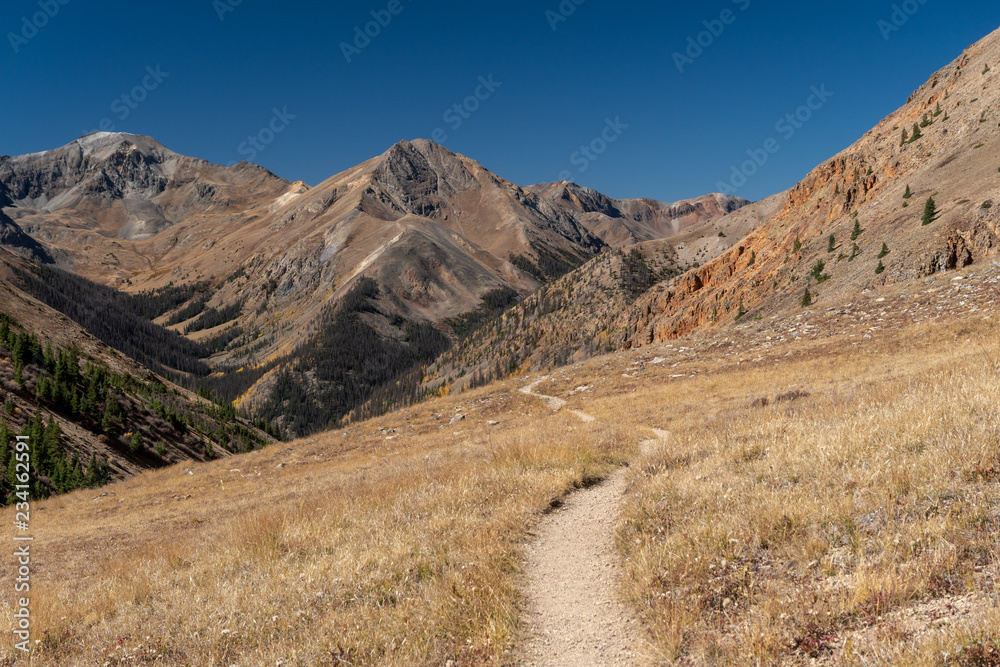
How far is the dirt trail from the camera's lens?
5488 millimetres

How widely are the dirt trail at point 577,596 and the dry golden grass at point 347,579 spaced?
1.09ft

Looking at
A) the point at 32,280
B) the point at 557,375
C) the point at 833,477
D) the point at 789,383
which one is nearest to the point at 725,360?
the point at 789,383

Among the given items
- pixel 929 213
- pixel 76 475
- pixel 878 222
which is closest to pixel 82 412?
pixel 76 475

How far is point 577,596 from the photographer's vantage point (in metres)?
6.70

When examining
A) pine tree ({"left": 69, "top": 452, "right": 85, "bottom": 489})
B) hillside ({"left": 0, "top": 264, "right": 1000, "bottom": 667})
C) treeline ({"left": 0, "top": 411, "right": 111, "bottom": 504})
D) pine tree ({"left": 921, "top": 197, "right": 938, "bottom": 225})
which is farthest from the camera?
pine tree ({"left": 921, "top": 197, "right": 938, "bottom": 225})

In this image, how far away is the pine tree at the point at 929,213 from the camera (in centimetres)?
3791

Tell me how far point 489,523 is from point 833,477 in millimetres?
5514

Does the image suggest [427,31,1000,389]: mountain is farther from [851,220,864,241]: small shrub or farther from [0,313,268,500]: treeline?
[0,313,268,500]: treeline

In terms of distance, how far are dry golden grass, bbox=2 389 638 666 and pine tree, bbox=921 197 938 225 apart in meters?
37.8

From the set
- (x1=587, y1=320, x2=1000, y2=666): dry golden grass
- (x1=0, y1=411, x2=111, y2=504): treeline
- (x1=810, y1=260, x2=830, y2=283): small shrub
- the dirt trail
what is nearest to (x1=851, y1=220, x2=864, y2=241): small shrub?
(x1=810, y1=260, x2=830, y2=283): small shrub

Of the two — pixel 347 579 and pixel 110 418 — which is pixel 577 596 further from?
pixel 110 418

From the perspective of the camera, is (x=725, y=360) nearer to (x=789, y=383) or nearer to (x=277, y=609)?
(x=789, y=383)

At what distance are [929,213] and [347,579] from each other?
48.3m

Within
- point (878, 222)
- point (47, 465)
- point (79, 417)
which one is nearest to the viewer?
point (47, 465)
